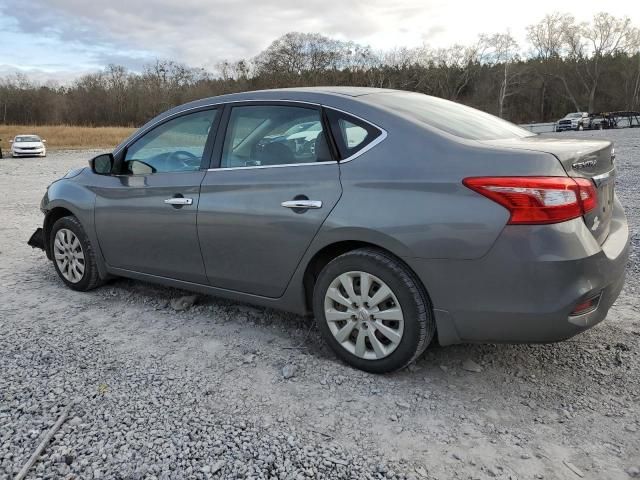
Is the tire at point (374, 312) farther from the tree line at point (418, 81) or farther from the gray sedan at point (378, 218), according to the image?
the tree line at point (418, 81)

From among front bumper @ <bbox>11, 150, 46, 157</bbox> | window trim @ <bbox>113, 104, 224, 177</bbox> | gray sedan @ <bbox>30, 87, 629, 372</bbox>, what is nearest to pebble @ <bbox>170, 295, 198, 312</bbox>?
gray sedan @ <bbox>30, 87, 629, 372</bbox>

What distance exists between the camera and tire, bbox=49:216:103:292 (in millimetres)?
4609

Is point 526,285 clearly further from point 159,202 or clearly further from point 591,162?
point 159,202

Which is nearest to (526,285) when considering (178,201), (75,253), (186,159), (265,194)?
(265,194)

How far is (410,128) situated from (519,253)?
917 millimetres

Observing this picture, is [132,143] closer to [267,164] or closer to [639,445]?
[267,164]

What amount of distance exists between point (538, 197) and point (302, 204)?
4.29 feet

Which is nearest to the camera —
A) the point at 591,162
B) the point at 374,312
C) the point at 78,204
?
the point at 591,162

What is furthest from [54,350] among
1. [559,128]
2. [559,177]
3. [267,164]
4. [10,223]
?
[559,128]

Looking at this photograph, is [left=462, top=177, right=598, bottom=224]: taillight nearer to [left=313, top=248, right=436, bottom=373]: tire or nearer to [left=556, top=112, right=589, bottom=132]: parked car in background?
[left=313, top=248, right=436, bottom=373]: tire

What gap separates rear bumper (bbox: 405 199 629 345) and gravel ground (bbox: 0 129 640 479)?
16.8 inches

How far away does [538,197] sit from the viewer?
8.35 ft

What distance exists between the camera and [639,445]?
8.12 ft

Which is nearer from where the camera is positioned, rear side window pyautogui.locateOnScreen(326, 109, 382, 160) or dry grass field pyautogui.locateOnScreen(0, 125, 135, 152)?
rear side window pyautogui.locateOnScreen(326, 109, 382, 160)
